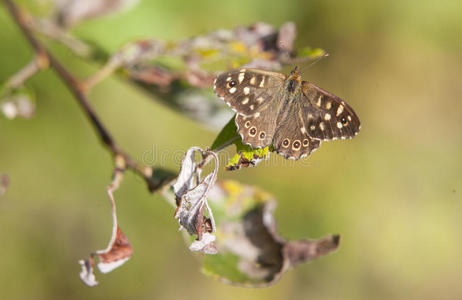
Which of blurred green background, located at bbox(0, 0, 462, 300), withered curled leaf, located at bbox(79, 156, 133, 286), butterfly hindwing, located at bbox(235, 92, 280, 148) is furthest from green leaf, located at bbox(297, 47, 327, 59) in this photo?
blurred green background, located at bbox(0, 0, 462, 300)

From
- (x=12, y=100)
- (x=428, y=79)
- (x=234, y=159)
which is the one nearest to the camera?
A: (x=234, y=159)

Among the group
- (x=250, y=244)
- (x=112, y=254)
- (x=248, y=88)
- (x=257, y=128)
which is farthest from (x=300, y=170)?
(x=112, y=254)

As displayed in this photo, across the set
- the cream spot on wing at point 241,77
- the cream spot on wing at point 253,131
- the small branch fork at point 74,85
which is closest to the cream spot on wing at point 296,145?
the cream spot on wing at point 253,131

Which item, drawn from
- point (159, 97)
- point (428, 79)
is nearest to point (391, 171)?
point (428, 79)

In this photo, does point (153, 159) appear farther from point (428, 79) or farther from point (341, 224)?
point (428, 79)

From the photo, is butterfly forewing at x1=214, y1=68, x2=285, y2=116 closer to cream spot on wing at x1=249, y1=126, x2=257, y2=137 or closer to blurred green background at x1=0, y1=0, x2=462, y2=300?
cream spot on wing at x1=249, y1=126, x2=257, y2=137

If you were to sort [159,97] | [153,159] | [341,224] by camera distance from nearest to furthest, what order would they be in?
[159,97] → [153,159] → [341,224]

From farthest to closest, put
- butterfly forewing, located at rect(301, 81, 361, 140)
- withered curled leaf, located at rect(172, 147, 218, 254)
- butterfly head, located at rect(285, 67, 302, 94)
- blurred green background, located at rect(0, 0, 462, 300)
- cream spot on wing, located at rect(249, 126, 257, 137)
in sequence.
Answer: blurred green background, located at rect(0, 0, 462, 300)
butterfly head, located at rect(285, 67, 302, 94)
butterfly forewing, located at rect(301, 81, 361, 140)
cream spot on wing, located at rect(249, 126, 257, 137)
withered curled leaf, located at rect(172, 147, 218, 254)

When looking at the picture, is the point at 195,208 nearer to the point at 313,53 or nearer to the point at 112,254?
the point at 112,254

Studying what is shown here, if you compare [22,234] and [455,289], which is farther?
[455,289]
